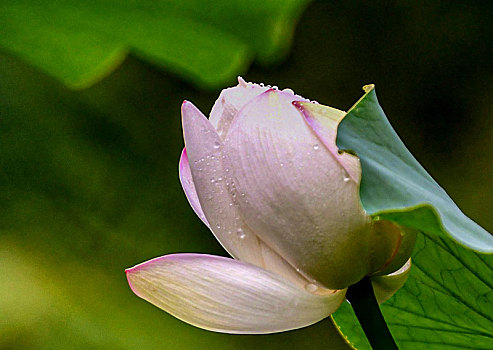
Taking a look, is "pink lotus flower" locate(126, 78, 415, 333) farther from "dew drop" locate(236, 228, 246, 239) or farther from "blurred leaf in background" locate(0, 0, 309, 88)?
"blurred leaf in background" locate(0, 0, 309, 88)

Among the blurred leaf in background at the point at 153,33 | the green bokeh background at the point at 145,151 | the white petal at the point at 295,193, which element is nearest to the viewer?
the white petal at the point at 295,193

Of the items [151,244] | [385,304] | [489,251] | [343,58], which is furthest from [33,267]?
[489,251]

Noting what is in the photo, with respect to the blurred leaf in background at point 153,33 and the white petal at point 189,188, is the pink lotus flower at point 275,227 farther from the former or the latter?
the blurred leaf in background at point 153,33

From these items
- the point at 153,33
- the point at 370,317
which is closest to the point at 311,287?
the point at 370,317

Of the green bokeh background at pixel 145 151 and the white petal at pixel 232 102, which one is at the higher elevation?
the white petal at pixel 232 102

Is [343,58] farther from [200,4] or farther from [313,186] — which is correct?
[313,186]

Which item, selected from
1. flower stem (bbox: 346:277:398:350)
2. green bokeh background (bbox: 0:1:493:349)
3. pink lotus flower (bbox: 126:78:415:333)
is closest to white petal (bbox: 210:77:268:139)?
pink lotus flower (bbox: 126:78:415:333)

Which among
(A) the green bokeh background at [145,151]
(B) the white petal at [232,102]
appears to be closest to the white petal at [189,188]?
(B) the white petal at [232,102]
